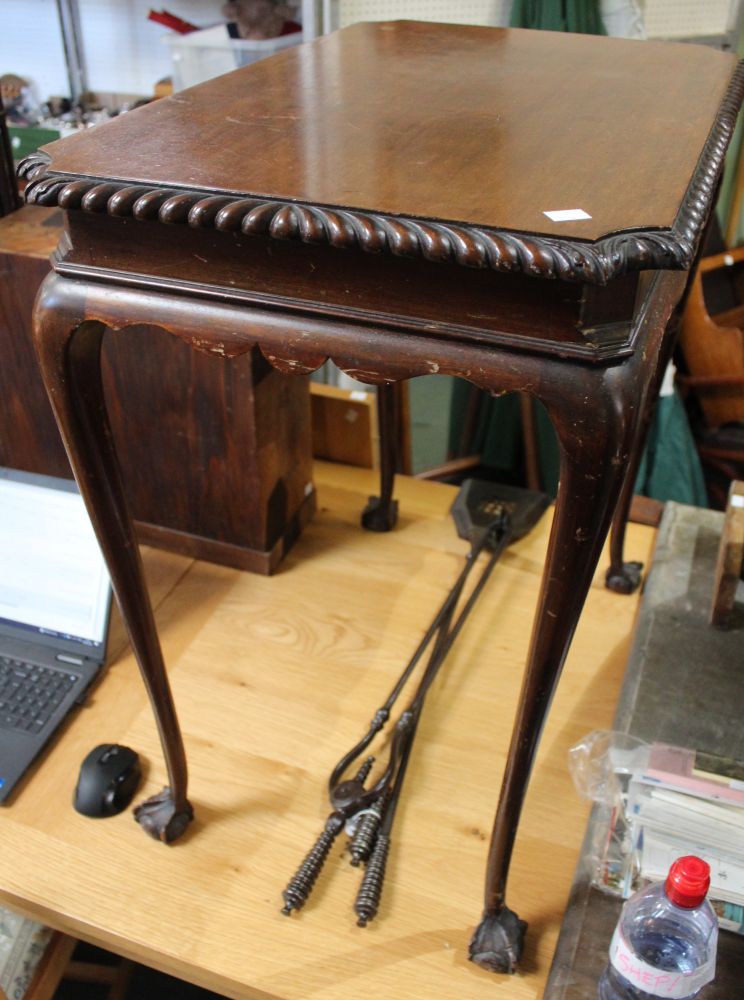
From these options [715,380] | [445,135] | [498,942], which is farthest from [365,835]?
[715,380]

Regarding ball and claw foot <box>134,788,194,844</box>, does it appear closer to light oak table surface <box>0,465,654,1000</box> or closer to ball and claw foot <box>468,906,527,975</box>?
light oak table surface <box>0,465,654,1000</box>

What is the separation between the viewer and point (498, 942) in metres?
0.77

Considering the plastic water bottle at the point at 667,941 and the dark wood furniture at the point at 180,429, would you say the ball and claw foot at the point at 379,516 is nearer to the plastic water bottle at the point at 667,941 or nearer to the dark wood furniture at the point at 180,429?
the dark wood furniture at the point at 180,429

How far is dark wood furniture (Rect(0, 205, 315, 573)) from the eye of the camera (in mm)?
1056

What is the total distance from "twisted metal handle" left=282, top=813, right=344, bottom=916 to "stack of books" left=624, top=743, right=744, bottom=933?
282 millimetres

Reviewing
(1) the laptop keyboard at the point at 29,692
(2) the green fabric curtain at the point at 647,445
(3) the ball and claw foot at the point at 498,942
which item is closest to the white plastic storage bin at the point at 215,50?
(2) the green fabric curtain at the point at 647,445

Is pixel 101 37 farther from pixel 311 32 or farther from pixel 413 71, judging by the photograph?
pixel 413 71

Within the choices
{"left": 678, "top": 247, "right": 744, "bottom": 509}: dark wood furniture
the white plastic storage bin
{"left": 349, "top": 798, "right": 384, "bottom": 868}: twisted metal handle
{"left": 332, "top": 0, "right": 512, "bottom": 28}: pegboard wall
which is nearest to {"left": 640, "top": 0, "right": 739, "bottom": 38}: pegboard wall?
{"left": 332, "top": 0, "right": 512, "bottom": 28}: pegboard wall

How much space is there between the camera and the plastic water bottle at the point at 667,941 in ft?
2.00

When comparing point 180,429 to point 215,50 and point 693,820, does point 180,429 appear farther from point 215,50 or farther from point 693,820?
point 215,50

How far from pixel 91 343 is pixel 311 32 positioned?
3.40 ft

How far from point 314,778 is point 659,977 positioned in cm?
42

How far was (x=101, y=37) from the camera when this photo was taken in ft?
6.14

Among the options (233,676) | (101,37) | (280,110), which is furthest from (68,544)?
(101,37)
